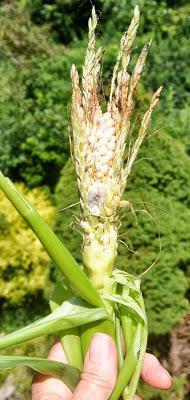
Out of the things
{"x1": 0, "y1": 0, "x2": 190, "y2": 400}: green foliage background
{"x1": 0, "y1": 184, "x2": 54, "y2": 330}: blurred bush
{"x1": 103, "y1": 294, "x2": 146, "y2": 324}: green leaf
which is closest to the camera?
{"x1": 103, "y1": 294, "x2": 146, "y2": 324}: green leaf

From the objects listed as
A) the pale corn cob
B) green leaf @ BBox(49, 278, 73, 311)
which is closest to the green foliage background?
green leaf @ BBox(49, 278, 73, 311)

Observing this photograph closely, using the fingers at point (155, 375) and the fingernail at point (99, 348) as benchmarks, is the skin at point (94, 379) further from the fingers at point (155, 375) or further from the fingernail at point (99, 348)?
the fingers at point (155, 375)

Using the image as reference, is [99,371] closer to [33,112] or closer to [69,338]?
[69,338]

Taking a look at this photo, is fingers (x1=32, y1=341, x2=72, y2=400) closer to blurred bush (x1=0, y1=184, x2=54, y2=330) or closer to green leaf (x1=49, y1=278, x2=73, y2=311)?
green leaf (x1=49, y1=278, x2=73, y2=311)

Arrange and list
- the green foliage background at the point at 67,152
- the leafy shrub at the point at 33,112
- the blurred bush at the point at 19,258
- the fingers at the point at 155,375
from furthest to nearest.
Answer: the leafy shrub at the point at 33,112 → the blurred bush at the point at 19,258 → the green foliage background at the point at 67,152 → the fingers at the point at 155,375

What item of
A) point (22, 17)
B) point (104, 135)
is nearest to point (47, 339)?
point (104, 135)

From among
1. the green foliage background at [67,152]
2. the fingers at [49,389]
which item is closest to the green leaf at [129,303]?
the fingers at [49,389]

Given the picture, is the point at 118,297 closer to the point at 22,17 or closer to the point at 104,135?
the point at 104,135
